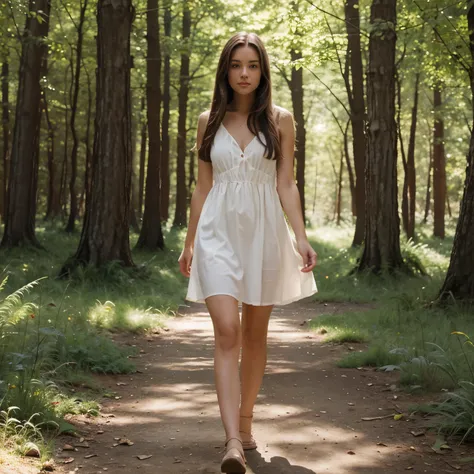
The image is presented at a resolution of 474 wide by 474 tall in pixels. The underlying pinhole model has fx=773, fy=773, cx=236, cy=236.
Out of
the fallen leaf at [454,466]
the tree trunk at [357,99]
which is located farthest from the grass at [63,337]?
the tree trunk at [357,99]

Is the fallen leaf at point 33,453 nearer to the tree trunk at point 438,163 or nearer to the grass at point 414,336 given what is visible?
the grass at point 414,336

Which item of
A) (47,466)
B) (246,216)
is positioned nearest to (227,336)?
(246,216)

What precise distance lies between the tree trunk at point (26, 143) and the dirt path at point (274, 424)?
985cm

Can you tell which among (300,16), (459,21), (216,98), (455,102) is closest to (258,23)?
(300,16)

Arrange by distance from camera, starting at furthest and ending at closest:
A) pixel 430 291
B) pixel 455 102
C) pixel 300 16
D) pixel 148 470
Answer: pixel 455 102, pixel 300 16, pixel 430 291, pixel 148 470

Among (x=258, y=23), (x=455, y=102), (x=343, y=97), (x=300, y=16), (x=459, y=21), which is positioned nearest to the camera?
(x=459, y=21)

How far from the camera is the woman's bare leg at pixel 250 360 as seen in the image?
15.1ft

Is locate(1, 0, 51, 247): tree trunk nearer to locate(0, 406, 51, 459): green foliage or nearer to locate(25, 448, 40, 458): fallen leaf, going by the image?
locate(0, 406, 51, 459): green foliage

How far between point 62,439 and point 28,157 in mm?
13641

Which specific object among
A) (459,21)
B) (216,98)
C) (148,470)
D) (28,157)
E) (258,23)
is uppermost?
(258,23)

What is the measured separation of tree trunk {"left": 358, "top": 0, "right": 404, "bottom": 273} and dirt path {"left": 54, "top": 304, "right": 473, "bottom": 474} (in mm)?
6140

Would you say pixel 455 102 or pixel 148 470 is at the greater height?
pixel 455 102

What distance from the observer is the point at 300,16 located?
1658cm

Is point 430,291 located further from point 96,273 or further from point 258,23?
point 258,23
